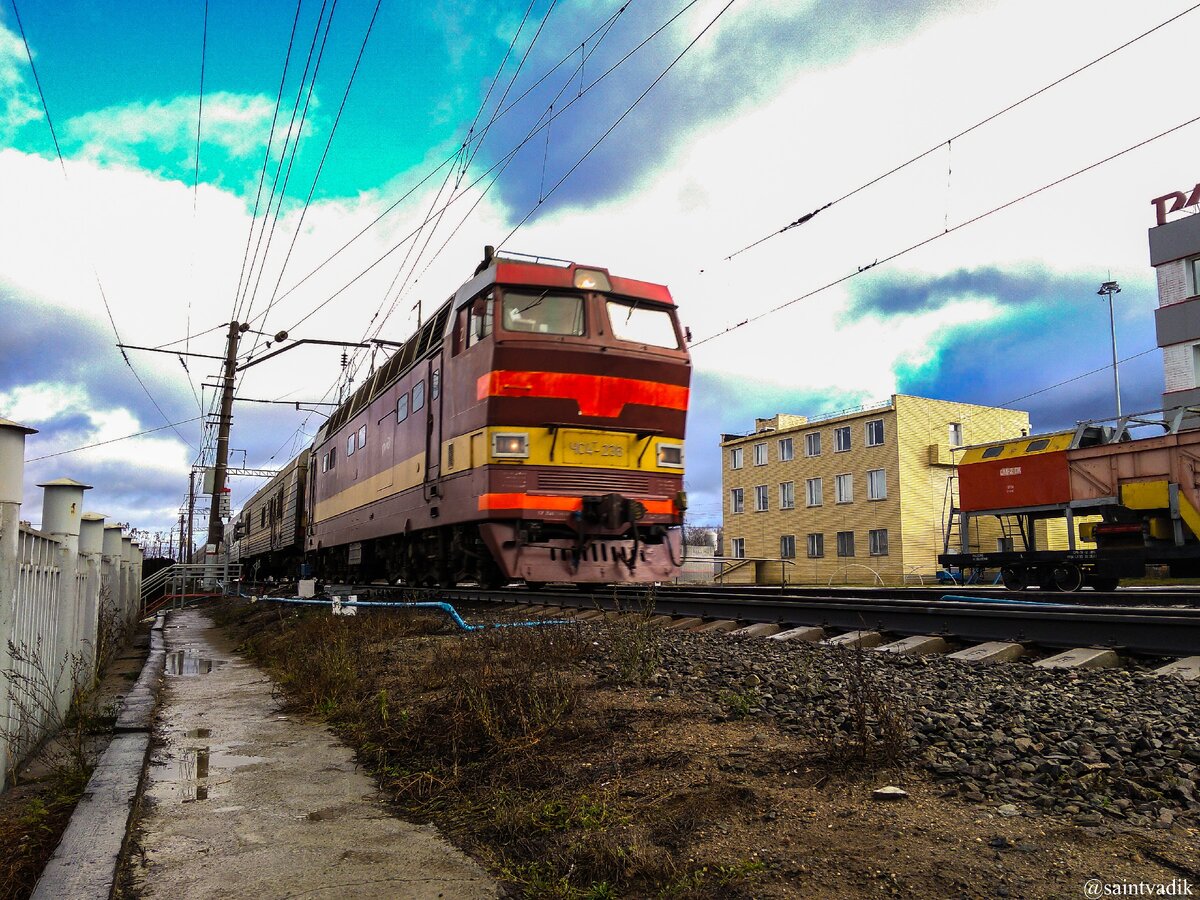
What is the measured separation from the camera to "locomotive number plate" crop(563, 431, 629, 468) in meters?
10.0

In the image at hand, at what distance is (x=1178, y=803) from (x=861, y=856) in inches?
49.0

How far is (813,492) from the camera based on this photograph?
4119 cm

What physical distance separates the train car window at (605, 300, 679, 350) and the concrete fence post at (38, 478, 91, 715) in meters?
6.04

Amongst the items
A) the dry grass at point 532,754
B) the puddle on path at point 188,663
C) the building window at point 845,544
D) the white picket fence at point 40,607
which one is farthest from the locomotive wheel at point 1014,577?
the building window at point 845,544

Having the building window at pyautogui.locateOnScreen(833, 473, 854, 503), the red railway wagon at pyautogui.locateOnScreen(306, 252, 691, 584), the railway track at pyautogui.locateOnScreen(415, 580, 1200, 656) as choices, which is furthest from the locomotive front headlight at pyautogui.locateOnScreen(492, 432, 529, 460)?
the building window at pyautogui.locateOnScreen(833, 473, 854, 503)

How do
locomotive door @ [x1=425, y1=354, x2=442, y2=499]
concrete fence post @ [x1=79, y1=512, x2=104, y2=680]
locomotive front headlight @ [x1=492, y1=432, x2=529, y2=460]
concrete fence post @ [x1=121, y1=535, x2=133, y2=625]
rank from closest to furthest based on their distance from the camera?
concrete fence post @ [x1=79, y1=512, x2=104, y2=680] < locomotive front headlight @ [x1=492, y1=432, x2=529, y2=460] < locomotive door @ [x1=425, y1=354, x2=442, y2=499] < concrete fence post @ [x1=121, y1=535, x2=133, y2=625]

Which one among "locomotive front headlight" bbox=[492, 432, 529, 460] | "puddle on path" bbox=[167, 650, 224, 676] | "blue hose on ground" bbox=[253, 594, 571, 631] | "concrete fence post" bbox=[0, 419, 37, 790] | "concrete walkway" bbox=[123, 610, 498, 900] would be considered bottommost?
"puddle on path" bbox=[167, 650, 224, 676]

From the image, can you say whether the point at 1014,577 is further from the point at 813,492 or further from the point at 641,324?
the point at 813,492

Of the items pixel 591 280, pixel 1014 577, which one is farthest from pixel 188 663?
pixel 1014 577

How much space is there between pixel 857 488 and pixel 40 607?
3658cm

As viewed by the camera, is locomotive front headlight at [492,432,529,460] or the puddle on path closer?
the puddle on path

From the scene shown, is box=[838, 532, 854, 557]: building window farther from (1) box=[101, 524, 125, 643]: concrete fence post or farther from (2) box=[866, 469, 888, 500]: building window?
(1) box=[101, 524, 125, 643]: concrete fence post

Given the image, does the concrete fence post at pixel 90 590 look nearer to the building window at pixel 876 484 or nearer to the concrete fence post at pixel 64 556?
the concrete fence post at pixel 64 556

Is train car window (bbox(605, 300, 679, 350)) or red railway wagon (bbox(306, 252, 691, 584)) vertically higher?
train car window (bbox(605, 300, 679, 350))
